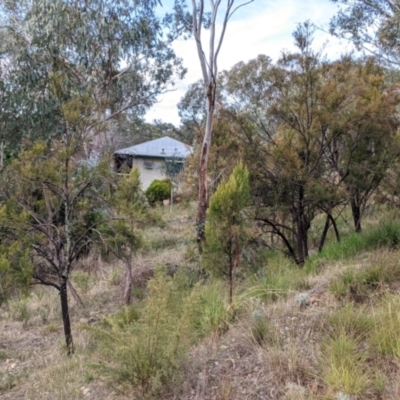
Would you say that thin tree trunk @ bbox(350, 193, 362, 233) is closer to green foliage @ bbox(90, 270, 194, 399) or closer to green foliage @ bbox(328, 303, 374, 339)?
green foliage @ bbox(328, 303, 374, 339)

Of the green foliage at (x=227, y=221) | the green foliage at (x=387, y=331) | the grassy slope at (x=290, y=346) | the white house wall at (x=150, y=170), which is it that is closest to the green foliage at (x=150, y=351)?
the grassy slope at (x=290, y=346)

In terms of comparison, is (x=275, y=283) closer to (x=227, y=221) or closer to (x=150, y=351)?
(x=227, y=221)

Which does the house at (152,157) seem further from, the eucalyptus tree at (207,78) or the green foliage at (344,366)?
the green foliage at (344,366)

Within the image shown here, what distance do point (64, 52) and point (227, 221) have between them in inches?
298

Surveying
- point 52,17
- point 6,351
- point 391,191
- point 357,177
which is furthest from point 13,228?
point 52,17

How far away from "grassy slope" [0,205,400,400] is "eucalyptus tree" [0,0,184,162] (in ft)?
13.9

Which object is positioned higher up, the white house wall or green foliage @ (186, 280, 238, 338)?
the white house wall

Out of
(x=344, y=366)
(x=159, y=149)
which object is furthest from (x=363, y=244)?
(x=159, y=149)

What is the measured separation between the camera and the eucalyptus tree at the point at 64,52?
8297mm

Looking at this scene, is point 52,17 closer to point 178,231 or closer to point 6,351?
point 178,231

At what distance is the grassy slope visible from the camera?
8.05 feet

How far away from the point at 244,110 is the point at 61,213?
10.4 ft

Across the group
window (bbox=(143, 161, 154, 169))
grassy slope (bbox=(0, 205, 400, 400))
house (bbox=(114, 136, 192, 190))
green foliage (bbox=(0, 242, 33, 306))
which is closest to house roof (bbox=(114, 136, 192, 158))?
house (bbox=(114, 136, 192, 190))

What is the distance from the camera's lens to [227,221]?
349 centimetres
